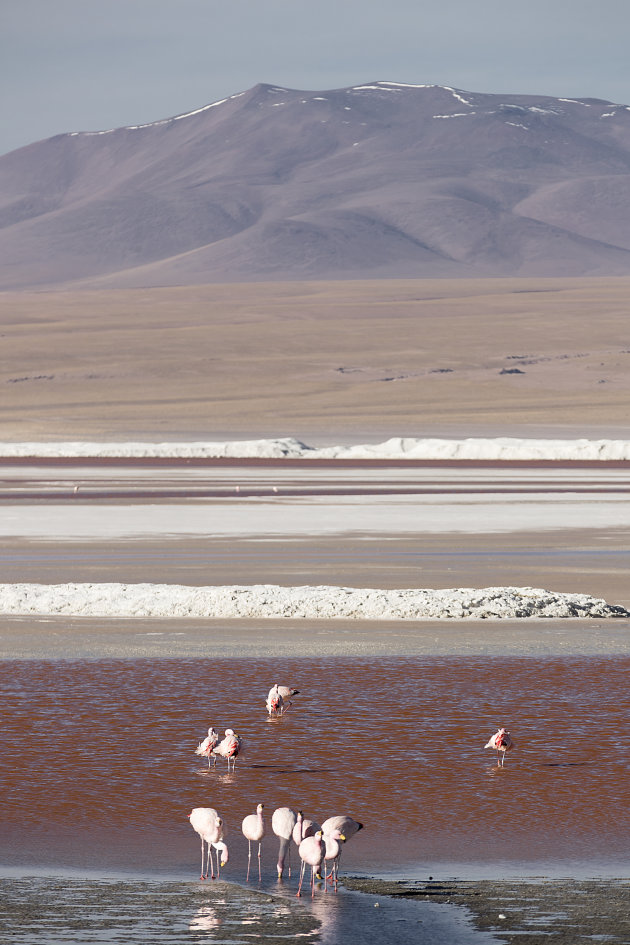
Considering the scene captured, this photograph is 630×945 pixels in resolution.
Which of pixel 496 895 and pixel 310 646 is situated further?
pixel 310 646

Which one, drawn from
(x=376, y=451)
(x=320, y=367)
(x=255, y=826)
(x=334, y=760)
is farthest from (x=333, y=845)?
(x=320, y=367)

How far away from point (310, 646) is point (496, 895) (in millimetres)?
8474

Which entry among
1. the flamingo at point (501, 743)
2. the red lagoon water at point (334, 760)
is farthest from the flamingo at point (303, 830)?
the flamingo at point (501, 743)

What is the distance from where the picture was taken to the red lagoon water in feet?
30.2

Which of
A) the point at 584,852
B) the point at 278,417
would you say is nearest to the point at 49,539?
the point at 584,852

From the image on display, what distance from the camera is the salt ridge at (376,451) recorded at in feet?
188

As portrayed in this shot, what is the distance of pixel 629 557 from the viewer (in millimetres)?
25375

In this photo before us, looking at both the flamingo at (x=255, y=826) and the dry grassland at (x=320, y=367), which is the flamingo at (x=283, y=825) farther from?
the dry grassland at (x=320, y=367)

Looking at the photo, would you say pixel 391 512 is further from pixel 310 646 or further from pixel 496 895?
pixel 496 895

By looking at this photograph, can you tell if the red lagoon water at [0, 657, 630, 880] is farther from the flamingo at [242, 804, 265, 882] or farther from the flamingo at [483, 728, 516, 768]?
the flamingo at [242, 804, 265, 882]

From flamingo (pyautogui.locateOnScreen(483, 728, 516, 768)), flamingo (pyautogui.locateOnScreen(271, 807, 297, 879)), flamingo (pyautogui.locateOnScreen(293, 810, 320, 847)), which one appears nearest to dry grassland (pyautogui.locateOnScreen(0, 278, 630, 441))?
flamingo (pyautogui.locateOnScreen(483, 728, 516, 768))

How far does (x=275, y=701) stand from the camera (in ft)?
40.3

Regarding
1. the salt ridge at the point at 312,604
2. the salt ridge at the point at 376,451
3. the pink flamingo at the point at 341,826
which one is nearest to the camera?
the pink flamingo at the point at 341,826

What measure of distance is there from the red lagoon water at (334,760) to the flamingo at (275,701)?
114 millimetres
